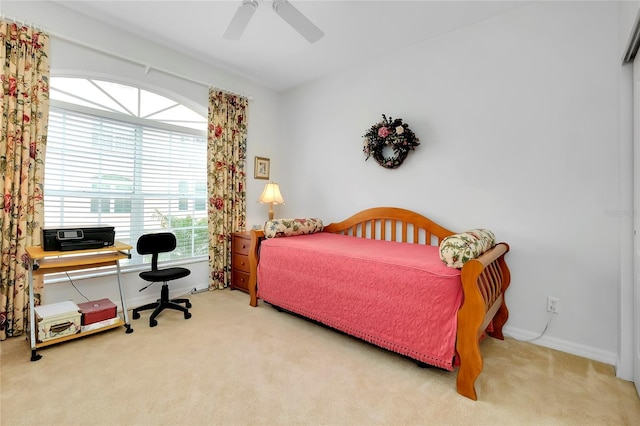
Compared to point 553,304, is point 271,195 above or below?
above

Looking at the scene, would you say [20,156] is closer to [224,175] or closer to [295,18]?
[224,175]

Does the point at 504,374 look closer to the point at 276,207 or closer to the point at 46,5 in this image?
the point at 276,207

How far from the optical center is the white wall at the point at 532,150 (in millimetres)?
2029

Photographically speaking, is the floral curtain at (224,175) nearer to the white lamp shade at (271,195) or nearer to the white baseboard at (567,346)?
the white lamp shade at (271,195)

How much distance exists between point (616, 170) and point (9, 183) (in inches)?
167

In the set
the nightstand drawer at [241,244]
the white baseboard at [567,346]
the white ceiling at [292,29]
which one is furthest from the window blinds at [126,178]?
the white baseboard at [567,346]

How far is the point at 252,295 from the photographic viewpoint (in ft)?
9.81

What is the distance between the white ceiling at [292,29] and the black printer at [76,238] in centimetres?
181

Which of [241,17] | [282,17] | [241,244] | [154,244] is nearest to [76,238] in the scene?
[154,244]

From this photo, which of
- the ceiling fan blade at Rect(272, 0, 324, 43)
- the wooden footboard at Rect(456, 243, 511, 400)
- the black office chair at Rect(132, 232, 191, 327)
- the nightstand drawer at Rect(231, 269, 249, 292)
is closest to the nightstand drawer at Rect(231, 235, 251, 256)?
the nightstand drawer at Rect(231, 269, 249, 292)

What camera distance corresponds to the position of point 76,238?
7.14 feet

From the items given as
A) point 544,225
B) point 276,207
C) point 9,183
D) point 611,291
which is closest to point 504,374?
point 611,291

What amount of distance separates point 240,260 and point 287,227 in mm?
885

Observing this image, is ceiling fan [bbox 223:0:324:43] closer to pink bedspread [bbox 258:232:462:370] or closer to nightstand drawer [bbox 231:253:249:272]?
pink bedspread [bbox 258:232:462:370]
